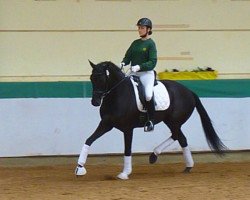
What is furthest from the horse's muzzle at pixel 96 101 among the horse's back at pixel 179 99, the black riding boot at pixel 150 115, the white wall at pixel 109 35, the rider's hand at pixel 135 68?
the white wall at pixel 109 35

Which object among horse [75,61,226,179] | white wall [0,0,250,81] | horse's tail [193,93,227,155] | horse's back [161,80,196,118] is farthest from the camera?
white wall [0,0,250,81]

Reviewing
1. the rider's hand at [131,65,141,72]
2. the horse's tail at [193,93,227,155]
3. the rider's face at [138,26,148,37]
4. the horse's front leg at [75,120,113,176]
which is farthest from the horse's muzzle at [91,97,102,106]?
the horse's tail at [193,93,227,155]

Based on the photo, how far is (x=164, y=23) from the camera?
488 inches

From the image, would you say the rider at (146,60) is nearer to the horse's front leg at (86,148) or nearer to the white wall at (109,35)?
the horse's front leg at (86,148)

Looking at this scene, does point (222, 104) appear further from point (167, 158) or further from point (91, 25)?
point (91, 25)

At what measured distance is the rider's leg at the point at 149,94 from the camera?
945 centimetres

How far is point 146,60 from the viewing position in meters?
9.60

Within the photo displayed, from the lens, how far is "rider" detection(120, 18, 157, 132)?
944 cm

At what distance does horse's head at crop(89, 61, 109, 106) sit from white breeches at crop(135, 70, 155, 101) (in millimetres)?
754

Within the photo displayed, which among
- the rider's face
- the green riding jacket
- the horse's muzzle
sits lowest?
the horse's muzzle

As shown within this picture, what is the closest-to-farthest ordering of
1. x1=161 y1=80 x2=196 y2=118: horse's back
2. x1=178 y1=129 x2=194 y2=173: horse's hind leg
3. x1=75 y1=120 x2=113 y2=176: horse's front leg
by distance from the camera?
x1=75 y1=120 x2=113 y2=176: horse's front leg → x1=161 y1=80 x2=196 y2=118: horse's back → x1=178 y1=129 x2=194 y2=173: horse's hind leg

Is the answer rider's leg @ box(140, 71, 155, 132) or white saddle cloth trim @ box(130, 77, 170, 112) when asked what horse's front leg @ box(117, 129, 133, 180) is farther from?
white saddle cloth trim @ box(130, 77, 170, 112)

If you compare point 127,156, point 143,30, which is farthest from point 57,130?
point 143,30

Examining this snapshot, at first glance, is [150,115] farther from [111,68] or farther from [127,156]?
[111,68]
